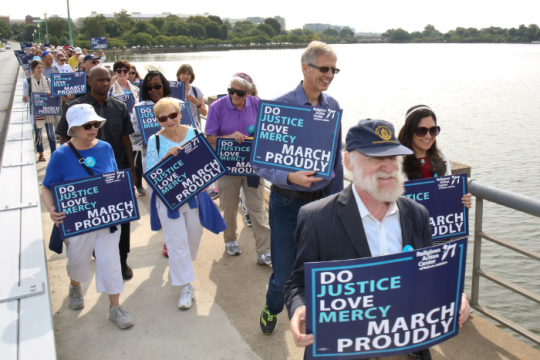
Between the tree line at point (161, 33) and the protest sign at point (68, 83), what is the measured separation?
93.9 meters

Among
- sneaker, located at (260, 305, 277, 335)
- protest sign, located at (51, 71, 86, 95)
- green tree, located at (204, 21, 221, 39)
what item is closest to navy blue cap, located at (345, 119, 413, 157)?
sneaker, located at (260, 305, 277, 335)

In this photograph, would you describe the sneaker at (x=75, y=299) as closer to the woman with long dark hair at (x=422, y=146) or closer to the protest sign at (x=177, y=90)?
the woman with long dark hair at (x=422, y=146)

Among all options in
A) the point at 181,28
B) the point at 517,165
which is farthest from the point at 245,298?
the point at 181,28

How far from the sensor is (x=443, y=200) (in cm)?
369

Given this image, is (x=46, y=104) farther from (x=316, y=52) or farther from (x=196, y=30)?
(x=196, y=30)

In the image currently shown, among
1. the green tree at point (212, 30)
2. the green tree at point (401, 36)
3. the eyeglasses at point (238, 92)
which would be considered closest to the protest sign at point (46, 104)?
the eyeglasses at point (238, 92)

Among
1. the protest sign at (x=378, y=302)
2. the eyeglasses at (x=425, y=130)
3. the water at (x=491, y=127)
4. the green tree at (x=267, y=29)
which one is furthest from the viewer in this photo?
the green tree at (x=267, y=29)

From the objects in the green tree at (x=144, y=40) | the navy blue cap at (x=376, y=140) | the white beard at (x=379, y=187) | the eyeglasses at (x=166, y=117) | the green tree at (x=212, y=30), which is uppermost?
the green tree at (x=212, y=30)

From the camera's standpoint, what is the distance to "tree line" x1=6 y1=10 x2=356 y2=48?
109375 millimetres

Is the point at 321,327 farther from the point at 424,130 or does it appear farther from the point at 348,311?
the point at 424,130

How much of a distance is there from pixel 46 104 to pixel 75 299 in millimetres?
6545

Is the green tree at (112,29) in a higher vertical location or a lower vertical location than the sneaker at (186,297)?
higher

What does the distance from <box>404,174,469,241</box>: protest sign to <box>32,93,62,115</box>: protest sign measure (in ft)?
27.4

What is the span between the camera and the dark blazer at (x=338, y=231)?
2.22 m
